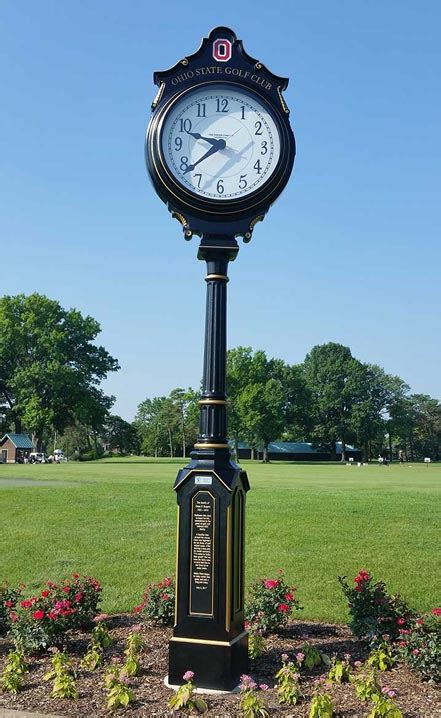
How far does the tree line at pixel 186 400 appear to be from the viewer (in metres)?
58.8

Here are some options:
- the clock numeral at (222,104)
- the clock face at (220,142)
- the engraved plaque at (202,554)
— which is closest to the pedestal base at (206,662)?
the engraved plaque at (202,554)

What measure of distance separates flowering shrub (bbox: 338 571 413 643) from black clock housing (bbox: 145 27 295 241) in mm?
3727

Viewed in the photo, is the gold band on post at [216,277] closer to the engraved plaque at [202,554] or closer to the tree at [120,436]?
the engraved plaque at [202,554]

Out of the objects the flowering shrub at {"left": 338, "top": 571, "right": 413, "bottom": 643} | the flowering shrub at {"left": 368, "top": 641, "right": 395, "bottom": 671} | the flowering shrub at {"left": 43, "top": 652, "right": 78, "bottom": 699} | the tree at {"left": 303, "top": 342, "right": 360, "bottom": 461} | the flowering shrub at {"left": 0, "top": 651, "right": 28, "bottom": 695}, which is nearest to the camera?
the flowering shrub at {"left": 43, "top": 652, "right": 78, "bottom": 699}

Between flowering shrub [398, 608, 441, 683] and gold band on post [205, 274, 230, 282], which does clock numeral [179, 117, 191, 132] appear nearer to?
gold band on post [205, 274, 230, 282]

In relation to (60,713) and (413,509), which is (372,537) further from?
(60,713)

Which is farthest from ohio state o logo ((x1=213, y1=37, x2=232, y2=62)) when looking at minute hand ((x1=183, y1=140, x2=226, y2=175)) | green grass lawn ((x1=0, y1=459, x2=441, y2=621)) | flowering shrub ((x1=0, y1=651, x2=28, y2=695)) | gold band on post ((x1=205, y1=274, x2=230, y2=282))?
green grass lawn ((x1=0, y1=459, x2=441, y2=621))

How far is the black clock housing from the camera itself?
21.0 feet

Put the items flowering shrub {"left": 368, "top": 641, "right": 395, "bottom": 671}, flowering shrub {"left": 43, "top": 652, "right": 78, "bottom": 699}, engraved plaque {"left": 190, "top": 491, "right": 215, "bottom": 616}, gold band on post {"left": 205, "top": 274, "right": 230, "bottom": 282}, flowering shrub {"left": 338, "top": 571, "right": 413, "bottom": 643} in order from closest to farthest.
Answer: flowering shrub {"left": 43, "top": 652, "right": 78, "bottom": 699} < engraved plaque {"left": 190, "top": 491, "right": 215, "bottom": 616} < flowering shrub {"left": 368, "top": 641, "right": 395, "bottom": 671} < gold band on post {"left": 205, "top": 274, "right": 230, "bottom": 282} < flowering shrub {"left": 338, "top": 571, "right": 413, "bottom": 643}

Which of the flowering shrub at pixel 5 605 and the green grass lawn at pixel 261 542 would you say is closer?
the flowering shrub at pixel 5 605

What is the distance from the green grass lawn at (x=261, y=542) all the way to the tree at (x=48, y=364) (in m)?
38.7

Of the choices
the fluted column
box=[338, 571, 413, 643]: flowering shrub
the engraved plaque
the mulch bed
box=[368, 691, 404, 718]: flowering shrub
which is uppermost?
the fluted column

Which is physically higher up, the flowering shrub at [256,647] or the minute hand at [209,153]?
the minute hand at [209,153]

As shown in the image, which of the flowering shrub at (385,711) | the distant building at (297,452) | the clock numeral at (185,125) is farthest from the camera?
the distant building at (297,452)
